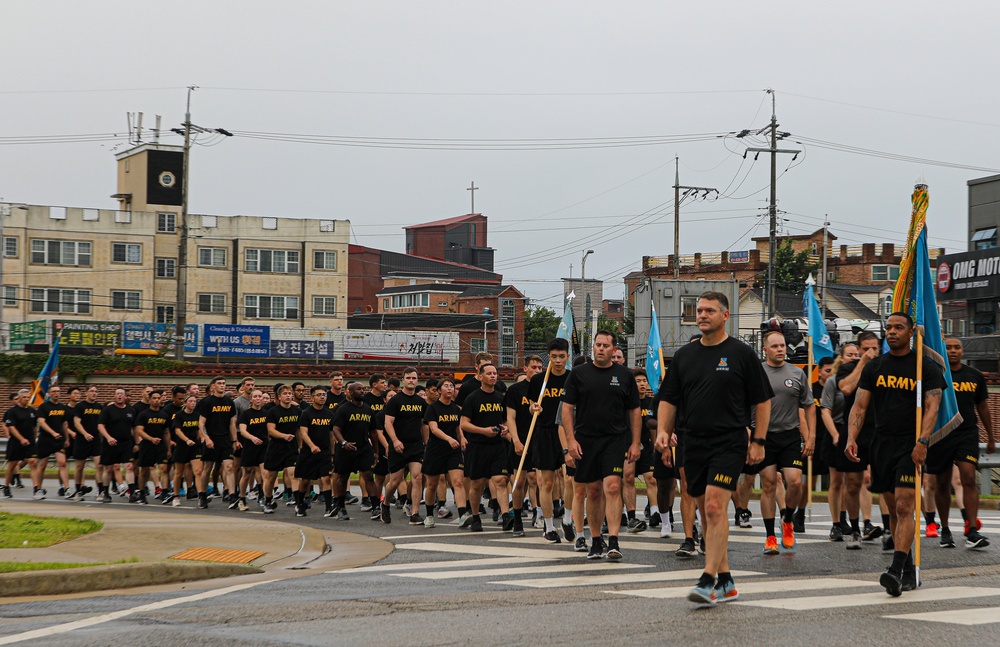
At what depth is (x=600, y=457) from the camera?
444 inches

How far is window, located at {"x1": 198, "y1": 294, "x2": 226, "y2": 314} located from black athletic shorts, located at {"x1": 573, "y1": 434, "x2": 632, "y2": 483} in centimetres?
7191

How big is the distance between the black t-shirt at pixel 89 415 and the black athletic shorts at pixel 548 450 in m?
11.7

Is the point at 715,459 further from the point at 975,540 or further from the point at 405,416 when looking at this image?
the point at 405,416

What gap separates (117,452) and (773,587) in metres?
15.4

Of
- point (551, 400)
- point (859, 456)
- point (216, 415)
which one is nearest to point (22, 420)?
point (216, 415)

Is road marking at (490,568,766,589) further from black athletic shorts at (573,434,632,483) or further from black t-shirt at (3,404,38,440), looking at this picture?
black t-shirt at (3,404,38,440)

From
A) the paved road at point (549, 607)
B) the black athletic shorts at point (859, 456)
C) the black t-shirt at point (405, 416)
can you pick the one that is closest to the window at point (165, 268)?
the black t-shirt at point (405, 416)

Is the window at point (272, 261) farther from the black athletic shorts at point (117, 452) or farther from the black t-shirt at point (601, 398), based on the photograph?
the black t-shirt at point (601, 398)

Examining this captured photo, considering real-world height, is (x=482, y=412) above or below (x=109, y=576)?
above

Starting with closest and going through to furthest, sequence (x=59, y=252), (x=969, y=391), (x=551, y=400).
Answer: (x=969, y=391) → (x=551, y=400) → (x=59, y=252)

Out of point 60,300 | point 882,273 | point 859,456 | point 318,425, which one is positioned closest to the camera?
point 859,456

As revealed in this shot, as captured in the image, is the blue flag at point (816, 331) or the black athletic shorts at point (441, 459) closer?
the black athletic shorts at point (441, 459)

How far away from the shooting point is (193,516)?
1753 cm

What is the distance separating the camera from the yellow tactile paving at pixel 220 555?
11266 millimetres
